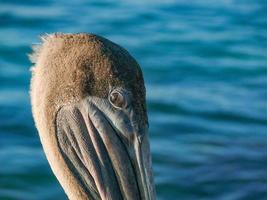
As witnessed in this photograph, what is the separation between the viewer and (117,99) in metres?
5.74

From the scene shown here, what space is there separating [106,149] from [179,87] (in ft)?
22.3

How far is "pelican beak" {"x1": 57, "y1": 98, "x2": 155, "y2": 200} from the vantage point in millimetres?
5766

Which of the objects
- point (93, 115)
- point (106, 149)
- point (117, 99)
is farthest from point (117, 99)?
point (106, 149)

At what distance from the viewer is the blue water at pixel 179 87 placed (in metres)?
10.7

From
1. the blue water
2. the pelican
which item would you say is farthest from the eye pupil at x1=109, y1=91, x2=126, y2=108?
the blue water

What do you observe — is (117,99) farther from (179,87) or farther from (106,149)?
(179,87)

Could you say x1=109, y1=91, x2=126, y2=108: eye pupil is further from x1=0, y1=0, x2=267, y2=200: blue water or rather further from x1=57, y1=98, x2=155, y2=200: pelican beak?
x1=0, y1=0, x2=267, y2=200: blue water

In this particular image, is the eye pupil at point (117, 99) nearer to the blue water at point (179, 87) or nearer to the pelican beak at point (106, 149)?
the pelican beak at point (106, 149)

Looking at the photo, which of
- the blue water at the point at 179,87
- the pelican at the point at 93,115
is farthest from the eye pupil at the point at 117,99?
the blue water at the point at 179,87

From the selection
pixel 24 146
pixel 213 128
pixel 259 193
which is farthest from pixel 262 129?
pixel 24 146

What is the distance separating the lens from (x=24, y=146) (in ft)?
36.9

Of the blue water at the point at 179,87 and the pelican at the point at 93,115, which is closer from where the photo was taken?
the pelican at the point at 93,115

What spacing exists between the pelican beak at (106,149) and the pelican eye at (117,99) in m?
0.04

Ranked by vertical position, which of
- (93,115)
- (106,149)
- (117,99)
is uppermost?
(117,99)
